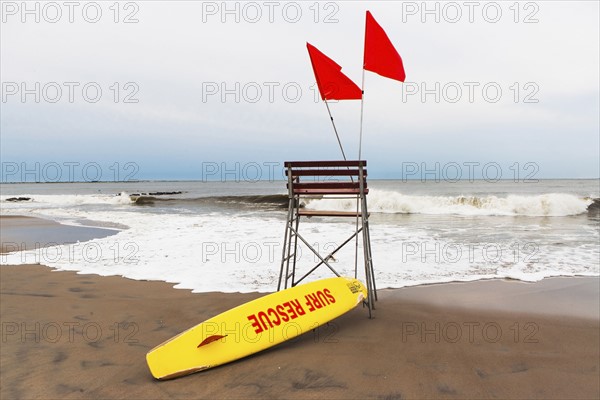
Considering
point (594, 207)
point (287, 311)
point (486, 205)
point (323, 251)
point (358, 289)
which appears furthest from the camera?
point (594, 207)

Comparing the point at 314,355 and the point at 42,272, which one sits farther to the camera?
the point at 42,272

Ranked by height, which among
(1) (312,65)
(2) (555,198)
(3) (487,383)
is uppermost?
(1) (312,65)

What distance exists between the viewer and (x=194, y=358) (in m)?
3.05

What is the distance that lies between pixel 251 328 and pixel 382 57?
3.01 metres

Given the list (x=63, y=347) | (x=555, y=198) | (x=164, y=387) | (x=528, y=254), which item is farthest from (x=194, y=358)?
(x=555, y=198)

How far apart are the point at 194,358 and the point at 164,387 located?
0.94 feet

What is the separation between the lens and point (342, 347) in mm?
3510

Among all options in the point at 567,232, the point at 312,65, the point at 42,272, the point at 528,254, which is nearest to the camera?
the point at 312,65

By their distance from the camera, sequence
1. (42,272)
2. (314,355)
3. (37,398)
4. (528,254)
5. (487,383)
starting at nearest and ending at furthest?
(37,398), (487,383), (314,355), (42,272), (528,254)

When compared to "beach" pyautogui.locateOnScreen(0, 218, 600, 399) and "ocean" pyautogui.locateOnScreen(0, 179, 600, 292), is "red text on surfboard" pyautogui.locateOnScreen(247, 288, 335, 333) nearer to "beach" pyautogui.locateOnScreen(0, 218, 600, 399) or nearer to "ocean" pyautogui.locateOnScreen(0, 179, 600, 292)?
"beach" pyautogui.locateOnScreen(0, 218, 600, 399)

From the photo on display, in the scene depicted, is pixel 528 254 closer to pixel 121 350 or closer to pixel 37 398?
pixel 121 350

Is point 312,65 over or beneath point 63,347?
over

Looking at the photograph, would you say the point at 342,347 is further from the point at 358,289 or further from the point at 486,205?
the point at 486,205

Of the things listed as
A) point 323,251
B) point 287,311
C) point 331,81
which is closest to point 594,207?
point 323,251
